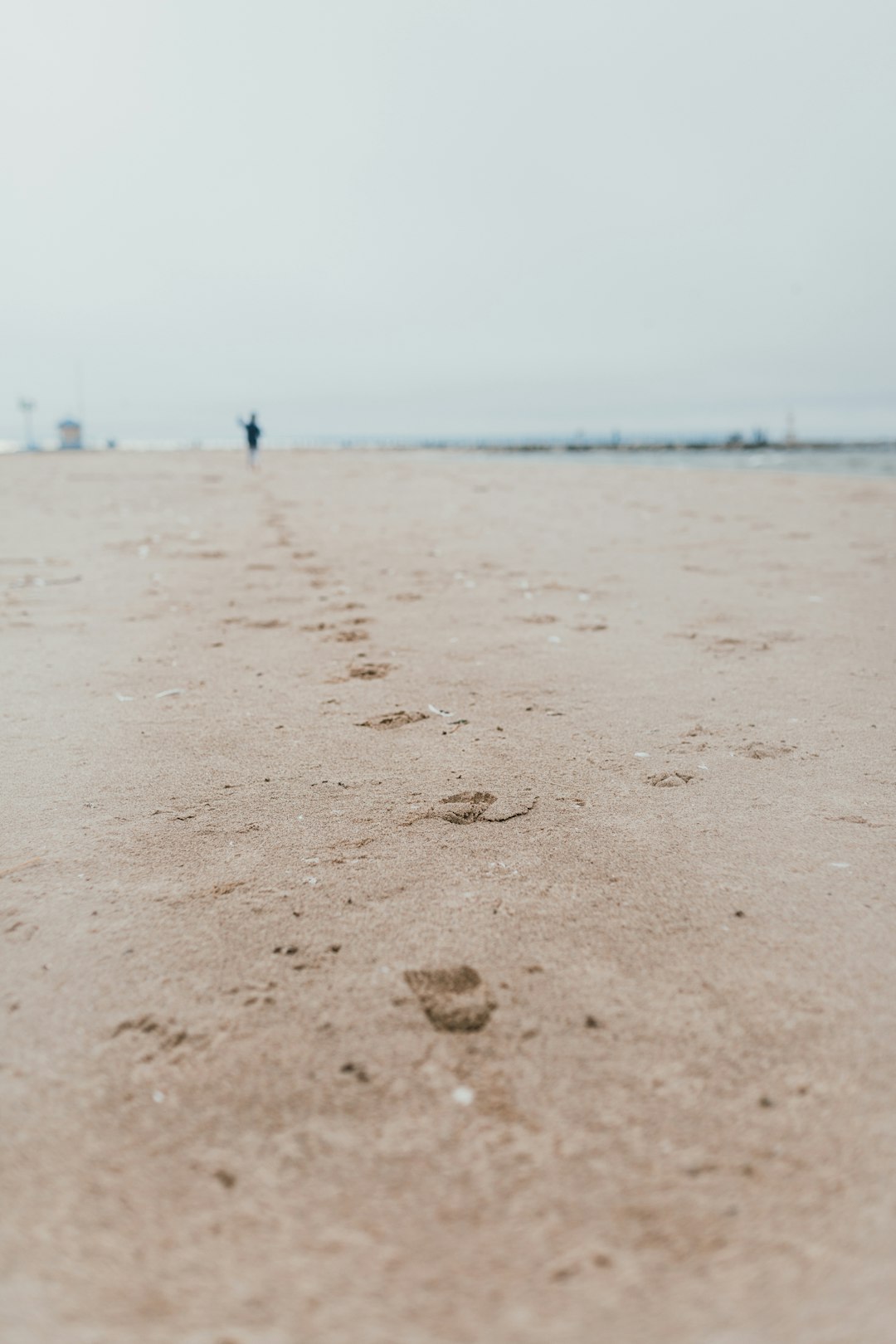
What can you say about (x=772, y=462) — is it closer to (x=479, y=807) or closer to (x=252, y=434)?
(x=252, y=434)

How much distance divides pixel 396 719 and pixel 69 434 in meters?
45.6

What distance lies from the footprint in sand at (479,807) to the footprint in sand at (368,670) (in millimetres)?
1272

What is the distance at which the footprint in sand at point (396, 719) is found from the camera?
3098 millimetres

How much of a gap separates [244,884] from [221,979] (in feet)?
1.18

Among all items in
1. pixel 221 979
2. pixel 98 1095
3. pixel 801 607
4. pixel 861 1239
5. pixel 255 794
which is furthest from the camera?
pixel 801 607

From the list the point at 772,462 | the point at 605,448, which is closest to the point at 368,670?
the point at 772,462

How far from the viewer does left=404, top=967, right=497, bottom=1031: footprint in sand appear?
1565 millimetres

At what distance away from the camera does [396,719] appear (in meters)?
3.16

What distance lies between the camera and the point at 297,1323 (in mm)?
1034

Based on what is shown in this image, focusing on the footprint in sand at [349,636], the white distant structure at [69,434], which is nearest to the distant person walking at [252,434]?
the footprint in sand at [349,636]

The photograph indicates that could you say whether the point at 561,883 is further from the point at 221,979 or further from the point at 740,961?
the point at 221,979

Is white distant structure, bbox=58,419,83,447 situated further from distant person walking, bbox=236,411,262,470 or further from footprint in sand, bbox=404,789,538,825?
footprint in sand, bbox=404,789,538,825

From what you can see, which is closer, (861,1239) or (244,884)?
(861,1239)

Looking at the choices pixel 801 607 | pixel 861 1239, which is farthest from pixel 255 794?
pixel 801 607
